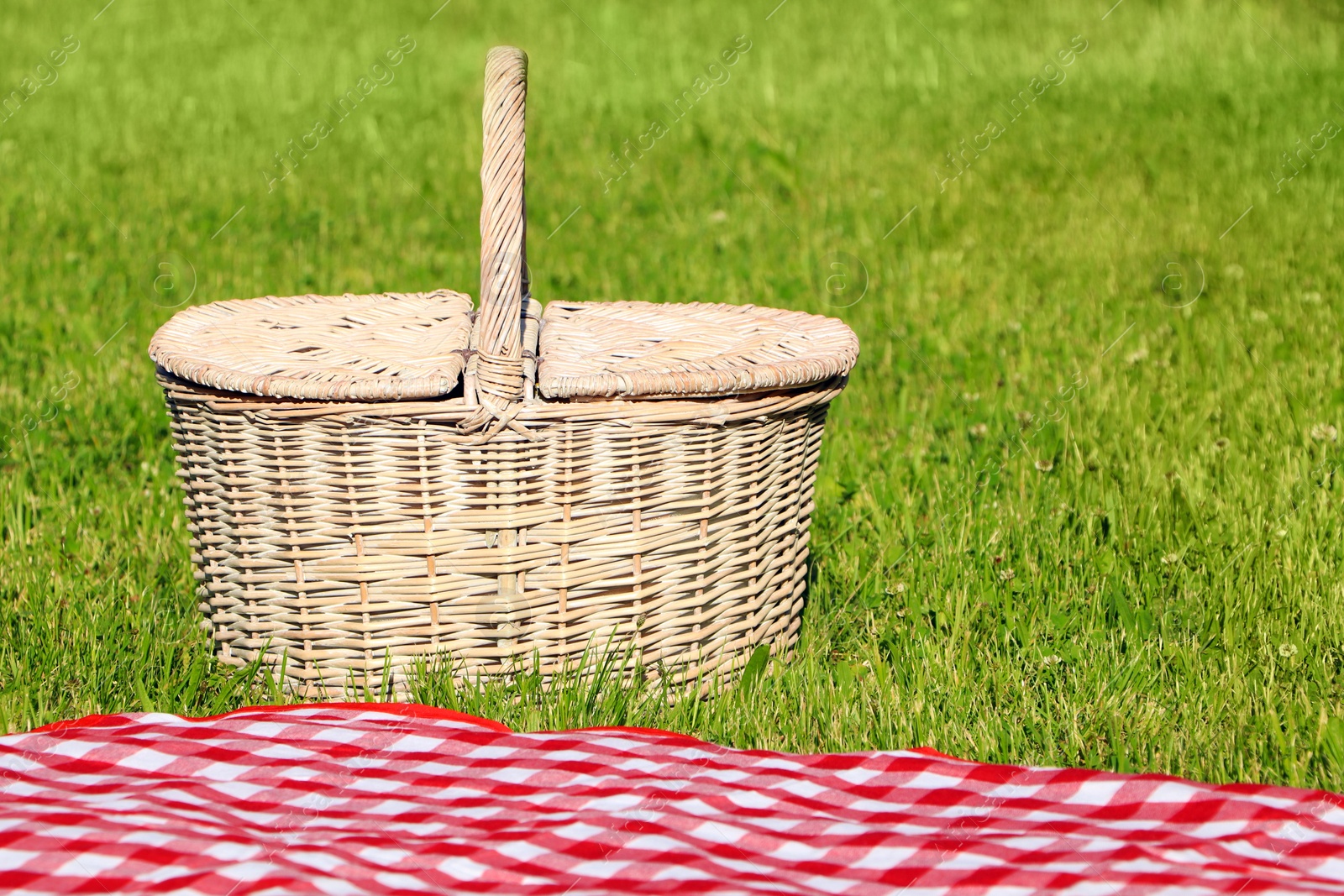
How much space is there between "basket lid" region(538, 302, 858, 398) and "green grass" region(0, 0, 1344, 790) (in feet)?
2.05

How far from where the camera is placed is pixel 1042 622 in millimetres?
2812

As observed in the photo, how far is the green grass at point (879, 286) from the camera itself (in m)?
2.61

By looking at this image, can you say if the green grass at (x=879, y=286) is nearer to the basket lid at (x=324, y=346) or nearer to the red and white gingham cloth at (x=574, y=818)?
the red and white gingham cloth at (x=574, y=818)

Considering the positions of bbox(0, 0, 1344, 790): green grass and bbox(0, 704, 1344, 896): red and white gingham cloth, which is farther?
bbox(0, 0, 1344, 790): green grass

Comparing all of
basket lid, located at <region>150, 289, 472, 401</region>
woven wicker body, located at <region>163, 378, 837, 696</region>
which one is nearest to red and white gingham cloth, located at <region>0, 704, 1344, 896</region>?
woven wicker body, located at <region>163, 378, 837, 696</region>

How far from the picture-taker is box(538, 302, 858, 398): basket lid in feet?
7.51

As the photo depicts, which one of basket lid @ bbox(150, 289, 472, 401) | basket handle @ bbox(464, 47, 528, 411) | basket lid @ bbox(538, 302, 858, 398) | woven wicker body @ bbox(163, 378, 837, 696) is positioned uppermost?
basket handle @ bbox(464, 47, 528, 411)

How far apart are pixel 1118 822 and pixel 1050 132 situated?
18.4 ft

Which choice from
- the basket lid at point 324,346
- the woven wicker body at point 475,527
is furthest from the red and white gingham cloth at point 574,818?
the basket lid at point 324,346

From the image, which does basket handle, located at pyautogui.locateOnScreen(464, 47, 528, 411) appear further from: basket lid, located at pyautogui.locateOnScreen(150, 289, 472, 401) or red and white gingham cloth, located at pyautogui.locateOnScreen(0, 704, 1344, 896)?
red and white gingham cloth, located at pyautogui.locateOnScreen(0, 704, 1344, 896)

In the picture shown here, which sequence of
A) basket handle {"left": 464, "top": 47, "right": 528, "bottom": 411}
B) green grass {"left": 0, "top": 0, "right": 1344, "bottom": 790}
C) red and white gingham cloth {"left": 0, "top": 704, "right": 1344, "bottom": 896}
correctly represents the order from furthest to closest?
green grass {"left": 0, "top": 0, "right": 1344, "bottom": 790}
basket handle {"left": 464, "top": 47, "right": 528, "bottom": 411}
red and white gingham cloth {"left": 0, "top": 704, "right": 1344, "bottom": 896}

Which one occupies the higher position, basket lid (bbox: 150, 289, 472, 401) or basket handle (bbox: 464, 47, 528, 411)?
basket handle (bbox: 464, 47, 528, 411)

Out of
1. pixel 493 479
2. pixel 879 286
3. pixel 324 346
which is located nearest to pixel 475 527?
pixel 493 479

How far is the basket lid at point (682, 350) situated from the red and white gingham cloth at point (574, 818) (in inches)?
25.2
